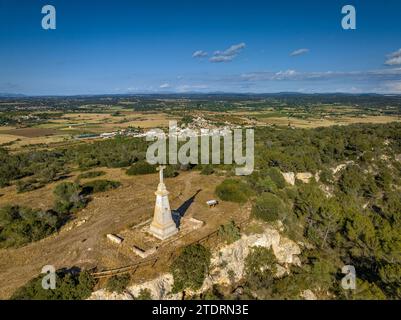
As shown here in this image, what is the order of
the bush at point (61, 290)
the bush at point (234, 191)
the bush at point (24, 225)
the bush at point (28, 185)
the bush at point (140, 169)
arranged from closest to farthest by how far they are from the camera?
the bush at point (61, 290)
the bush at point (24, 225)
the bush at point (234, 191)
the bush at point (28, 185)
the bush at point (140, 169)

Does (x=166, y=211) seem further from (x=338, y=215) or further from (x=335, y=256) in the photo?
(x=338, y=215)

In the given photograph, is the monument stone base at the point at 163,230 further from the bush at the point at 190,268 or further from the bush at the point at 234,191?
the bush at the point at 234,191

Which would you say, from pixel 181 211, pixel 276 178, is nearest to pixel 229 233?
pixel 181 211

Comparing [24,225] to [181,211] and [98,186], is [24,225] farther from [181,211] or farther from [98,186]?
[181,211]

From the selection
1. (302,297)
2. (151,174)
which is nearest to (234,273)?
(302,297)

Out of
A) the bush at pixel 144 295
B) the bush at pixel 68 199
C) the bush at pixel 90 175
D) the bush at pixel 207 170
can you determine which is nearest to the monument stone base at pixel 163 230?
the bush at pixel 144 295

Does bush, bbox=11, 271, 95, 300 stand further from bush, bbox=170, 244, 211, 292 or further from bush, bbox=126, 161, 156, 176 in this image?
bush, bbox=126, 161, 156, 176
